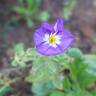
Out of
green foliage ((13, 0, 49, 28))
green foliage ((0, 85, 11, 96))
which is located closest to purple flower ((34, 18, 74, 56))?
green foliage ((0, 85, 11, 96))

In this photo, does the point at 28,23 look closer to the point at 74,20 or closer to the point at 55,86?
the point at 74,20

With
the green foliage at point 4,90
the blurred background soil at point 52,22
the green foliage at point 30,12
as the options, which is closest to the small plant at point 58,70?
the green foliage at point 4,90

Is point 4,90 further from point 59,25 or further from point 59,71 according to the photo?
point 59,25

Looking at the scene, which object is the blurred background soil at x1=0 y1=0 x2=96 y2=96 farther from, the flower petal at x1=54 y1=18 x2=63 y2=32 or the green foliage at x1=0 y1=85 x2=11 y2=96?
the flower petal at x1=54 y1=18 x2=63 y2=32

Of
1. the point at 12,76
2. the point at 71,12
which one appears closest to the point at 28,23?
the point at 71,12

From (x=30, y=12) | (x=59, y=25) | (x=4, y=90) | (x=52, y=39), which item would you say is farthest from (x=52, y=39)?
(x=30, y=12)

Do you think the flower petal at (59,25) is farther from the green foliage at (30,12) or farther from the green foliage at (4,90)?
the green foliage at (30,12)
